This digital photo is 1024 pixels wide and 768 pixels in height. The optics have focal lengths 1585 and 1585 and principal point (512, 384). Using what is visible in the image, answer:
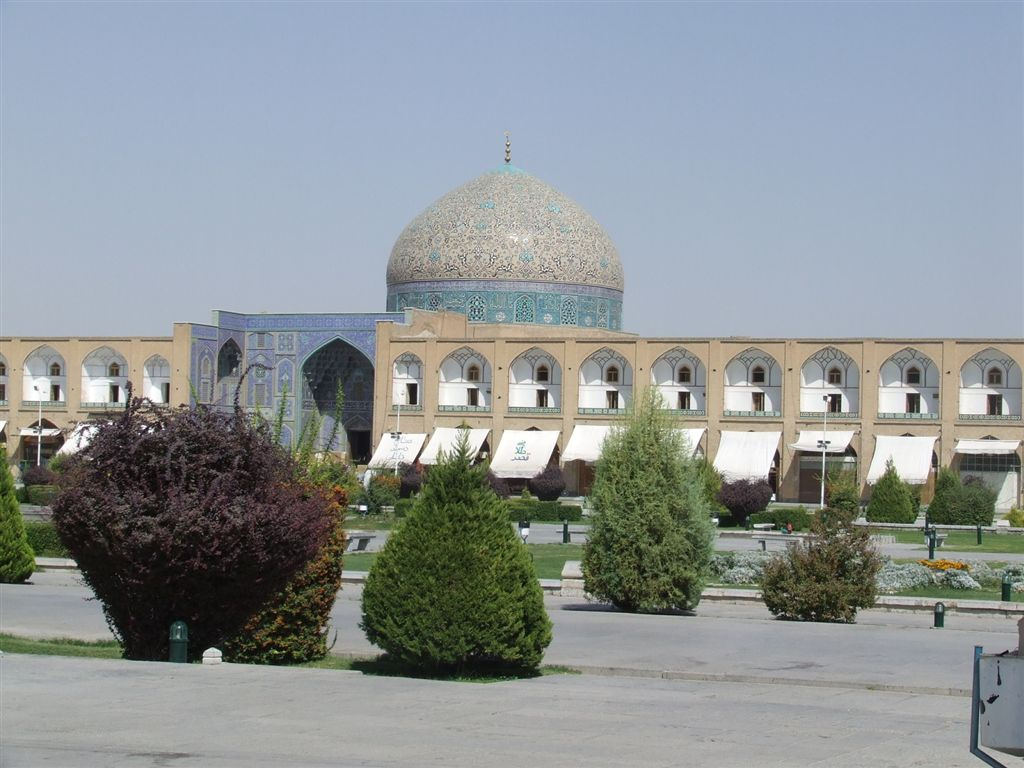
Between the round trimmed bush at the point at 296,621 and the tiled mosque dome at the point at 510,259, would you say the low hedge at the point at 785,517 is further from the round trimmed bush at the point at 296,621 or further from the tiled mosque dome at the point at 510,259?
the round trimmed bush at the point at 296,621

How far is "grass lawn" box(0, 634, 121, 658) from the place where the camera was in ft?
36.0

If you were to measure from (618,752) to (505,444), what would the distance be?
3326 centimetres

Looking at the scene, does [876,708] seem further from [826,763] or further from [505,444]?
[505,444]

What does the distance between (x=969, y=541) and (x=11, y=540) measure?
54.4 feet

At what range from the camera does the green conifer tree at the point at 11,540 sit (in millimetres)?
17094

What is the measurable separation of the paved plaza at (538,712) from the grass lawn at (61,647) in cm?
128

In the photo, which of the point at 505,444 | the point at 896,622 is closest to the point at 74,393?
the point at 505,444

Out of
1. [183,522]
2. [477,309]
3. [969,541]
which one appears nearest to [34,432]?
[477,309]

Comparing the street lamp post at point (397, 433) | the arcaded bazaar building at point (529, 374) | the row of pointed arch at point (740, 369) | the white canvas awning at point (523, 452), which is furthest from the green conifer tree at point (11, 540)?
the row of pointed arch at point (740, 369)

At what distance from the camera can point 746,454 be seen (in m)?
38.2

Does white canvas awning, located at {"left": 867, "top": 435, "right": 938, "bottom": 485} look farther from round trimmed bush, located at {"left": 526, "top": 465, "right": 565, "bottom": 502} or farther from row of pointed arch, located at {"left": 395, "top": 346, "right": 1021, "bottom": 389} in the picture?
Result: round trimmed bush, located at {"left": 526, "top": 465, "right": 565, "bottom": 502}

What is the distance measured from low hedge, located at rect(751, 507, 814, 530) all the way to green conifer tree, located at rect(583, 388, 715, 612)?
49.6ft

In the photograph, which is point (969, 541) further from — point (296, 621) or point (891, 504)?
point (296, 621)

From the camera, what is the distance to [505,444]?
40250mm
